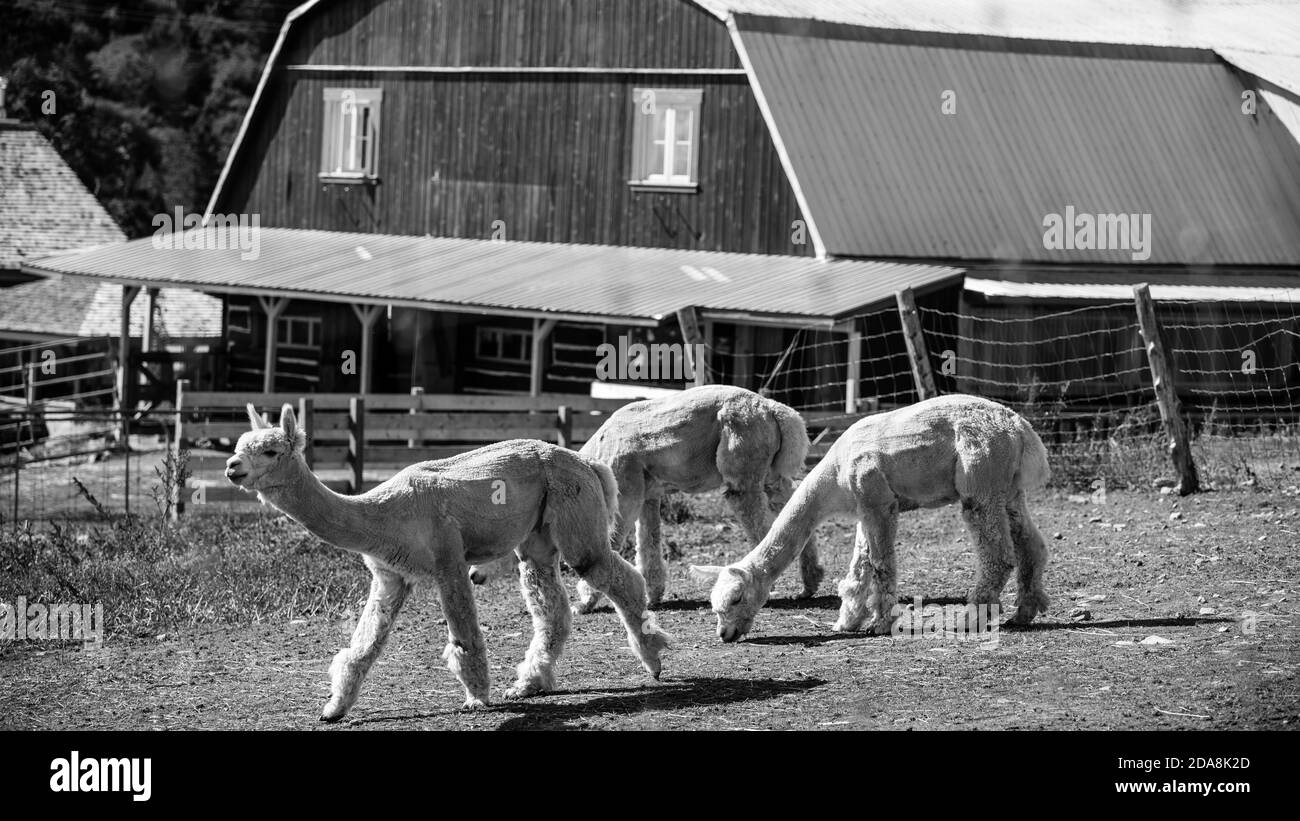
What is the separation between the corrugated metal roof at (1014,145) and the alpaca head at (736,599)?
1390 centimetres

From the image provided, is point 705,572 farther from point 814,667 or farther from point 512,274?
point 512,274

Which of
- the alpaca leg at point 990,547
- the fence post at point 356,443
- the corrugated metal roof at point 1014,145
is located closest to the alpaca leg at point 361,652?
the alpaca leg at point 990,547

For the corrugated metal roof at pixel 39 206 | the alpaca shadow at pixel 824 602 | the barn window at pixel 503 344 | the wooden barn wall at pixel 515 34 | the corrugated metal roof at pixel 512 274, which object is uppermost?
the wooden barn wall at pixel 515 34

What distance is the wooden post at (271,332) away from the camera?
2875 cm

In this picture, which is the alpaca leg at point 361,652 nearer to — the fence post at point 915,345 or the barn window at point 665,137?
the fence post at point 915,345

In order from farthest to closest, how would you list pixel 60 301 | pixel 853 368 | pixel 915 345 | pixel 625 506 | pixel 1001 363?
1. pixel 60 301
2. pixel 1001 363
3. pixel 853 368
4. pixel 915 345
5. pixel 625 506

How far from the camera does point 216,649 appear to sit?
1171 cm

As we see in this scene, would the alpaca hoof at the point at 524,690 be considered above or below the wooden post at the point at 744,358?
below

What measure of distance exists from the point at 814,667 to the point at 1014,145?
17248 mm

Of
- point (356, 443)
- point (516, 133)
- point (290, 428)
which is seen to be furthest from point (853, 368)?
point (290, 428)

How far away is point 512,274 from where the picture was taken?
26438 mm

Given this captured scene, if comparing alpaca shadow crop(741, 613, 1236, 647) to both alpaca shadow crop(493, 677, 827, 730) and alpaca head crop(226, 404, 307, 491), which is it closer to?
alpaca shadow crop(493, 677, 827, 730)
